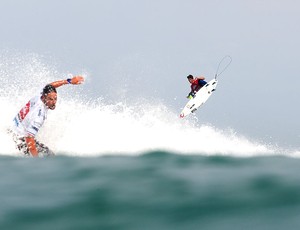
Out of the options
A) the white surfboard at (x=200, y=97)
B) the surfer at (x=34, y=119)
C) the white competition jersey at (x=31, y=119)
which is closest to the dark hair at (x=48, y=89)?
the surfer at (x=34, y=119)

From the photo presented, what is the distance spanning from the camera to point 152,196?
585 cm

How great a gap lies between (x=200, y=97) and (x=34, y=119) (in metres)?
11.1

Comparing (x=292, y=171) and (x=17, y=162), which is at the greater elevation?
(x=17, y=162)

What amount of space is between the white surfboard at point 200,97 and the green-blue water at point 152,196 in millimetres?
12691

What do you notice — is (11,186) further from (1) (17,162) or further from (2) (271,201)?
(2) (271,201)

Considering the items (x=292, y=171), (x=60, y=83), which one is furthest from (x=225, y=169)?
(x=60, y=83)

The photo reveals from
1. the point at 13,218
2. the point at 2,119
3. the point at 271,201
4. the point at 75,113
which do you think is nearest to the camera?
the point at 13,218

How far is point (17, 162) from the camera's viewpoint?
8891 mm

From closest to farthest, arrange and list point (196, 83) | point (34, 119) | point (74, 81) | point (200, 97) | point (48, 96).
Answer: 1. point (34, 119)
2. point (48, 96)
3. point (74, 81)
4. point (196, 83)
5. point (200, 97)

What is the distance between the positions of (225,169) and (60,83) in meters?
5.74

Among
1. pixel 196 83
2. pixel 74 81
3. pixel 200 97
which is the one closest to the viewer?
pixel 74 81

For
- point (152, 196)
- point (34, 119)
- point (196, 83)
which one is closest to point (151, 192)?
point (152, 196)

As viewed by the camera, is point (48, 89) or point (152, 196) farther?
point (48, 89)

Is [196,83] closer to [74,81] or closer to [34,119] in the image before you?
[74,81]
